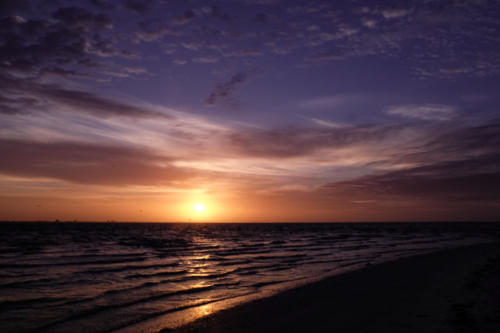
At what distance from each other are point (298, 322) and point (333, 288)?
6.48m

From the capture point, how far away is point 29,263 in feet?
89.3

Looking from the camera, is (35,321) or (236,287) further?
(236,287)

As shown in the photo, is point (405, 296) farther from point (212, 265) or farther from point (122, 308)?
point (212, 265)

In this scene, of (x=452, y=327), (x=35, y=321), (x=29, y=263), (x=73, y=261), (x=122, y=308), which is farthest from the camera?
(x=73, y=261)

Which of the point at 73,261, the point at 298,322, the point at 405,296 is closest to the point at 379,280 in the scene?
the point at 405,296

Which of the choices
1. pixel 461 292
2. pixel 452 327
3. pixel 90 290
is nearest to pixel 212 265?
pixel 90 290

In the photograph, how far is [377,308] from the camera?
1231 cm

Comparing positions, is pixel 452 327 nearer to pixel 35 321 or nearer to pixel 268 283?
pixel 268 283

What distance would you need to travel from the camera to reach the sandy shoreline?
395 inches

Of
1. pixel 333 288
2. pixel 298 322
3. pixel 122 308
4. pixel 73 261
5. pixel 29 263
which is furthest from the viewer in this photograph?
pixel 73 261

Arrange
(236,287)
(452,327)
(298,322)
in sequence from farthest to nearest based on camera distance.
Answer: (236,287)
(298,322)
(452,327)

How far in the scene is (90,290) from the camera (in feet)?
56.5

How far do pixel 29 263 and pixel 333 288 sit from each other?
23.8 metres

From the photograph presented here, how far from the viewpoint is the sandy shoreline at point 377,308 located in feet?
32.9
